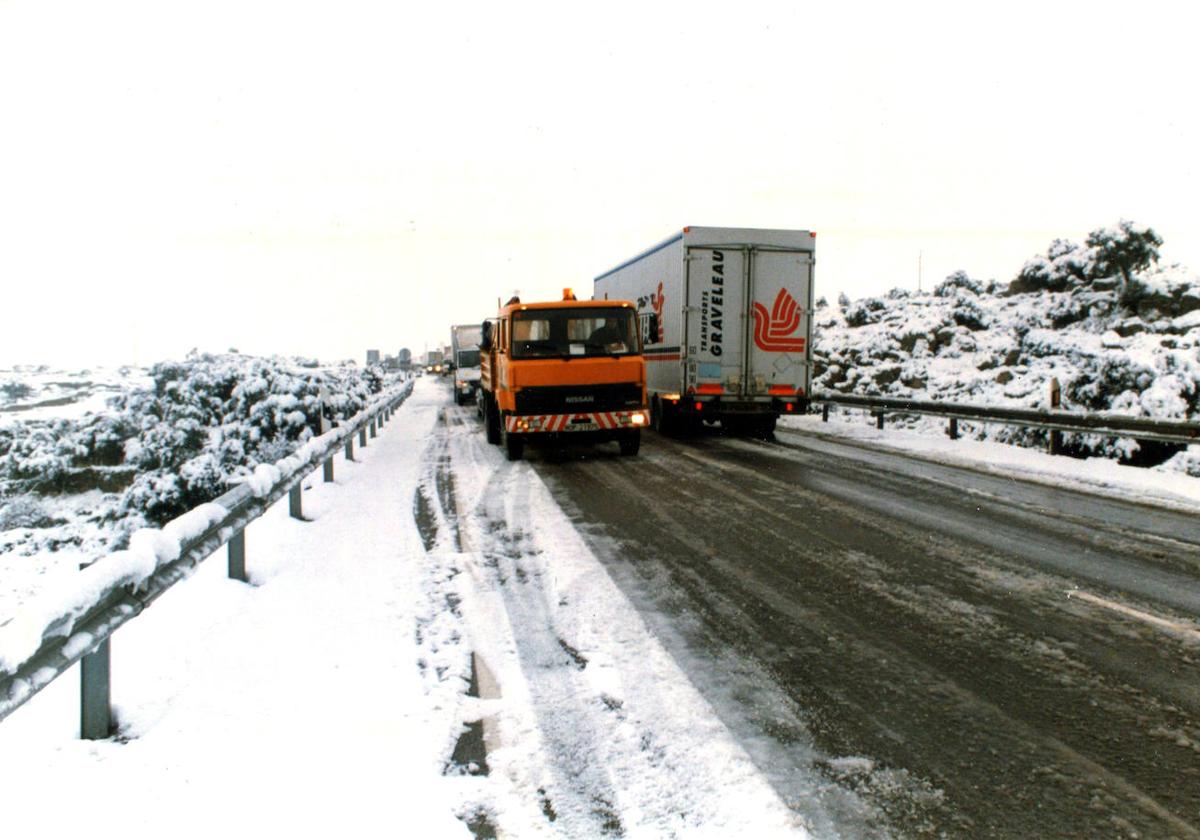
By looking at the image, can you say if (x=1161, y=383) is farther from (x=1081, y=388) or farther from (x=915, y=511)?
(x=915, y=511)

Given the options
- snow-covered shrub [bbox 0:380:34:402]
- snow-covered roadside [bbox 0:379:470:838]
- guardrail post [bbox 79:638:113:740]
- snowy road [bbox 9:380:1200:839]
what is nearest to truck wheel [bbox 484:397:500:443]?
snowy road [bbox 9:380:1200:839]

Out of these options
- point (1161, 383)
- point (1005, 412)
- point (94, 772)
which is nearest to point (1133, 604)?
point (94, 772)

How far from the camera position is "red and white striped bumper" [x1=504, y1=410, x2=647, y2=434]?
13.0m

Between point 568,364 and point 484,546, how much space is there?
20.7 feet

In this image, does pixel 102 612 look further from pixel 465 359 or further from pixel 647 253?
pixel 465 359

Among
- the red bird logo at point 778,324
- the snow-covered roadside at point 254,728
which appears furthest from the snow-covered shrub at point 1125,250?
the snow-covered roadside at point 254,728

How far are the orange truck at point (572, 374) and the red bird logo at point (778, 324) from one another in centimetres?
352

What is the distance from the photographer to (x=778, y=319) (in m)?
16.4

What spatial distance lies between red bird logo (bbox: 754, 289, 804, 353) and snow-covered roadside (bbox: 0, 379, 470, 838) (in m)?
11.7

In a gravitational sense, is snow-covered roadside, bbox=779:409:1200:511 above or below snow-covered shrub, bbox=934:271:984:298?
below

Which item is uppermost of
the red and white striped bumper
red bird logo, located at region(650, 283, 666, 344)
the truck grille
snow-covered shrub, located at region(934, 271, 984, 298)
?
snow-covered shrub, located at region(934, 271, 984, 298)

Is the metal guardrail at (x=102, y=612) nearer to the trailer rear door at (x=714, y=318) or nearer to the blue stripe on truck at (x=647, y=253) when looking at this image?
the trailer rear door at (x=714, y=318)

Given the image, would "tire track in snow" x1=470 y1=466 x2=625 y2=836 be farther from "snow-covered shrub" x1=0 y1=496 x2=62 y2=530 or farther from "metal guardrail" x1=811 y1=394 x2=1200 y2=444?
"snow-covered shrub" x1=0 y1=496 x2=62 y2=530

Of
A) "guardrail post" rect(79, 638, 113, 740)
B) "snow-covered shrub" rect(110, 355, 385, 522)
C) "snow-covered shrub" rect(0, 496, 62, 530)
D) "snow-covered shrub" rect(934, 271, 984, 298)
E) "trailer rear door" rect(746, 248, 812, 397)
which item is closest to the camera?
"guardrail post" rect(79, 638, 113, 740)
